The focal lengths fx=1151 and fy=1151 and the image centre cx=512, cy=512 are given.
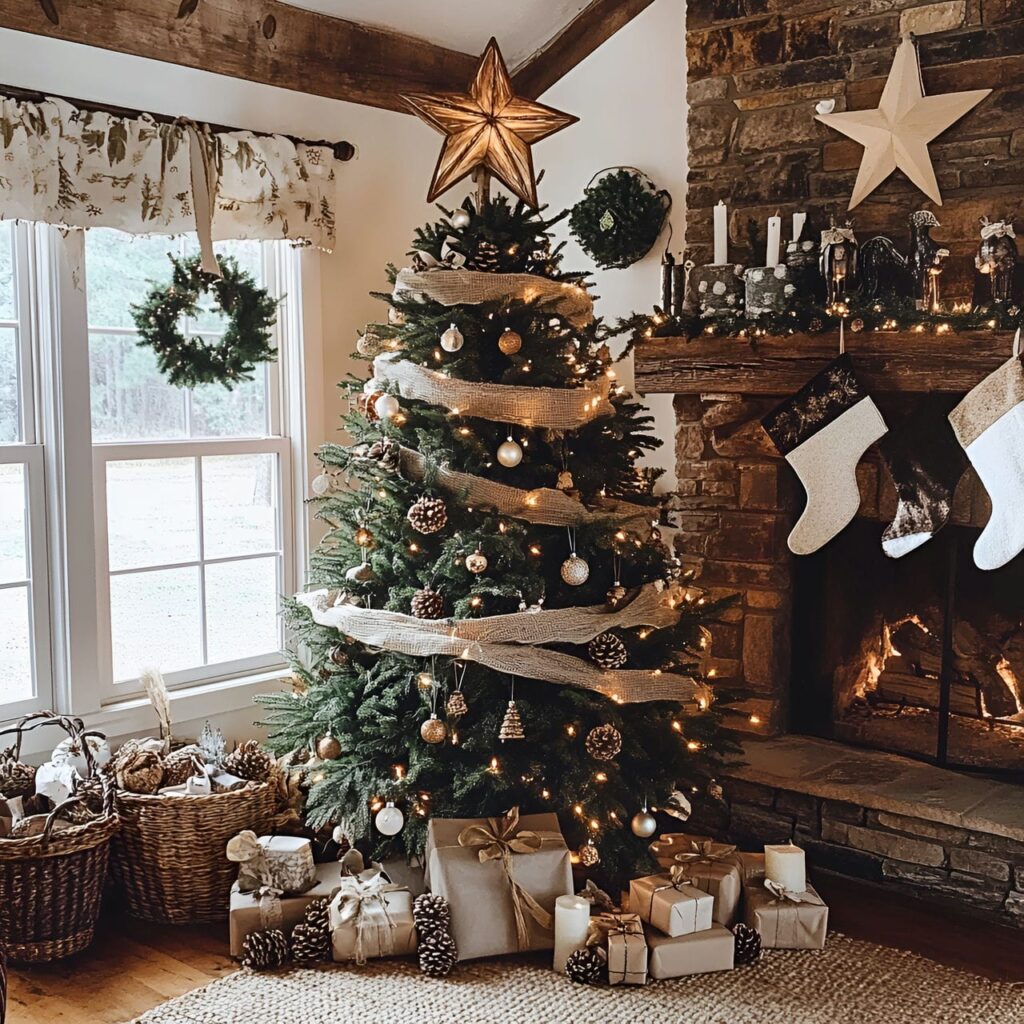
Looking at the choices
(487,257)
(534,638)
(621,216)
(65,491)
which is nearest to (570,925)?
(534,638)

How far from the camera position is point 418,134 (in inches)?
160

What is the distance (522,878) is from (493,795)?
202 millimetres

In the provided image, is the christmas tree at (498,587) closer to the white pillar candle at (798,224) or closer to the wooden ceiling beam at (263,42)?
the white pillar candle at (798,224)

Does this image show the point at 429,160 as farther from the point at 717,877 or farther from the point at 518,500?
the point at 717,877

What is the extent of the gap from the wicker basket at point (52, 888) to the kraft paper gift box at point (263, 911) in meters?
0.32

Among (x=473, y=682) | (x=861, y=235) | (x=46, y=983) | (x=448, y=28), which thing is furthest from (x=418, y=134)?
(x=46, y=983)

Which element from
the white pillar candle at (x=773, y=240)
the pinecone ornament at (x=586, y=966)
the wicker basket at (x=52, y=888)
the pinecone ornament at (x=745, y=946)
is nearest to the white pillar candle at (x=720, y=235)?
the white pillar candle at (x=773, y=240)

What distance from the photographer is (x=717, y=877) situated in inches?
102

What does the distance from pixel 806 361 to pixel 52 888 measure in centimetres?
227

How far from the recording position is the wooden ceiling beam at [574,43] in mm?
3928

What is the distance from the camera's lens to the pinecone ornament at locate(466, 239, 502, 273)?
2635mm

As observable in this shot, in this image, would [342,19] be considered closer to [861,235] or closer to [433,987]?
[861,235]

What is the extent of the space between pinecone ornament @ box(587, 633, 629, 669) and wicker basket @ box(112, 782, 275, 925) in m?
0.93

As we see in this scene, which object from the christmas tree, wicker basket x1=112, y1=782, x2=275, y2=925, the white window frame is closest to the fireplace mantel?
the christmas tree
